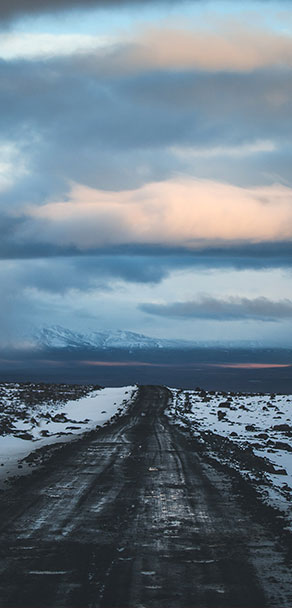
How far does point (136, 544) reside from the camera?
10.2 metres

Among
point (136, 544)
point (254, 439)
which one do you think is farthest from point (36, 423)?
point (136, 544)

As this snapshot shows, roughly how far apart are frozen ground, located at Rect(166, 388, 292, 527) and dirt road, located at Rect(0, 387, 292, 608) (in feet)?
4.55

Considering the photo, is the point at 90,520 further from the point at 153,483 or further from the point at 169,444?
the point at 169,444

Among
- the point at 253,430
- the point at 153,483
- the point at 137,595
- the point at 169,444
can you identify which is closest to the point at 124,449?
the point at 169,444

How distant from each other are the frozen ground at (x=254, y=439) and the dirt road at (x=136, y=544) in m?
1.39

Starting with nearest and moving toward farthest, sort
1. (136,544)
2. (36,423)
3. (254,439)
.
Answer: (136,544)
(254,439)
(36,423)

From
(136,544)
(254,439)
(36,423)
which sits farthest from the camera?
(36,423)

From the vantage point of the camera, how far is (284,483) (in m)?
17.5

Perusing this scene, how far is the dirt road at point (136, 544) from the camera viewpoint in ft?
25.6

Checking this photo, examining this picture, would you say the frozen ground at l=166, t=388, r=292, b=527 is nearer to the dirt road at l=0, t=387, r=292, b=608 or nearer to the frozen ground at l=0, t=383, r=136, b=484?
the dirt road at l=0, t=387, r=292, b=608

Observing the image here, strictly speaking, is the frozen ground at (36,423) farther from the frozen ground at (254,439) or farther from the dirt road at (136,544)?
the frozen ground at (254,439)

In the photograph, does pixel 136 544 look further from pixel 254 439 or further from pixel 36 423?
pixel 36 423

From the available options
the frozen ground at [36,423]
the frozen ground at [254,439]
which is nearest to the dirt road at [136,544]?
the frozen ground at [254,439]

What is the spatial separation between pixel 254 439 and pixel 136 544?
22.4 m
